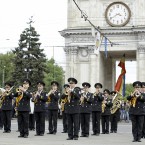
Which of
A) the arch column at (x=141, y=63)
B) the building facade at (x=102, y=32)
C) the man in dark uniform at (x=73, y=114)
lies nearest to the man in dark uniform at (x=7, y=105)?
the man in dark uniform at (x=73, y=114)

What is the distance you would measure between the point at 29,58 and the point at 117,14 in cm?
1467

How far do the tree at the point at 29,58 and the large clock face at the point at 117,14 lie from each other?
13.3 meters

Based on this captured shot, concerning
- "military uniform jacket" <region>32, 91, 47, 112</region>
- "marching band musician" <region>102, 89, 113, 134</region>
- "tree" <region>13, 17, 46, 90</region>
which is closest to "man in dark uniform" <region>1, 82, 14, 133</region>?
"military uniform jacket" <region>32, 91, 47, 112</region>

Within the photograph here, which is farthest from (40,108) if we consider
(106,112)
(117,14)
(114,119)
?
(117,14)

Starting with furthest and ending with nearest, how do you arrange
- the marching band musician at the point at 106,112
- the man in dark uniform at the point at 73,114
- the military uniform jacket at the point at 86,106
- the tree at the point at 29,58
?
the tree at the point at 29,58
the marching band musician at the point at 106,112
the military uniform jacket at the point at 86,106
the man in dark uniform at the point at 73,114

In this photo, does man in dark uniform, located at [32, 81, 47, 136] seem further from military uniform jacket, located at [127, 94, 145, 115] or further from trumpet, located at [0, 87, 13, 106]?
military uniform jacket, located at [127, 94, 145, 115]

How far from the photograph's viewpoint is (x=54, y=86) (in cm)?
2048

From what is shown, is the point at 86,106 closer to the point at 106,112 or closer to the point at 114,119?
the point at 106,112

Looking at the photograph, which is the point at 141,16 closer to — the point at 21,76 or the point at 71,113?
the point at 21,76

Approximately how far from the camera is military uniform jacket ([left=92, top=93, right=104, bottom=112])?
21425mm

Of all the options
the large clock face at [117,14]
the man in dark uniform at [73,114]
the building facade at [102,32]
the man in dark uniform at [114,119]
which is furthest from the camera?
the large clock face at [117,14]

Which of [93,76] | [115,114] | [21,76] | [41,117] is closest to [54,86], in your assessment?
[41,117]

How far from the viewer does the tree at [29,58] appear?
192ft

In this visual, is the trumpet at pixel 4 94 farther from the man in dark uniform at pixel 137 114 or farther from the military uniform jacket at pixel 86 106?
the man in dark uniform at pixel 137 114
